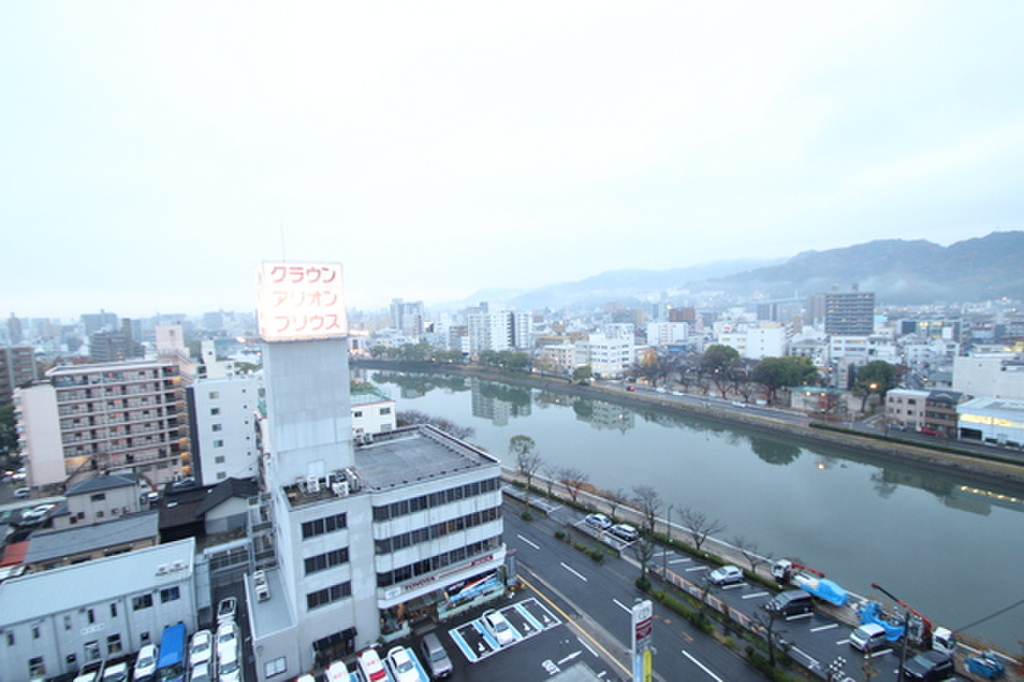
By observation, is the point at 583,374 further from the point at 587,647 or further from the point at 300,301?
the point at 300,301

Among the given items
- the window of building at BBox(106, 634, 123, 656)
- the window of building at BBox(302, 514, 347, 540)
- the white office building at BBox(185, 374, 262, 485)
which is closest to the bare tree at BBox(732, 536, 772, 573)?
the window of building at BBox(302, 514, 347, 540)

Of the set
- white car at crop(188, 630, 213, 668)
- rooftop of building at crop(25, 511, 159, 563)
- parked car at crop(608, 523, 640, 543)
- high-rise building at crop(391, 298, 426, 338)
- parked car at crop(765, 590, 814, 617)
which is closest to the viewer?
white car at crop(188, 630, 213, 668)

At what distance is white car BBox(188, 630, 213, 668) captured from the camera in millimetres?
7695

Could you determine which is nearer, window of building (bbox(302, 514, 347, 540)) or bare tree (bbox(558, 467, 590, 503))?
window of building (bbox(302, 514, 347, 540))

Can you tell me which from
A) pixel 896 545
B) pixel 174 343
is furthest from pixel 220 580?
pixel 174 343

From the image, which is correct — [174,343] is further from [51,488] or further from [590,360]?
[590,360]

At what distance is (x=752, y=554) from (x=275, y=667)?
9.88 meters

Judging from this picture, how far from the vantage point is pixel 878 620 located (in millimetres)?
8211

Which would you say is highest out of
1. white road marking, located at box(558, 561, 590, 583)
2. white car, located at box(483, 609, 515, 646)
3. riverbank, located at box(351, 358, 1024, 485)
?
white car, located at box(483, 609, 515, 646)

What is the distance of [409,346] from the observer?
2037 inches

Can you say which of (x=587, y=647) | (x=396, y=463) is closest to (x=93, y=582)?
(x=396, y=463)

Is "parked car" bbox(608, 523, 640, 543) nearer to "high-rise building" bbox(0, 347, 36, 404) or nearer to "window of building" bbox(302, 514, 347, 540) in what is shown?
"window of building" bbox(302, 514, 347, 540)

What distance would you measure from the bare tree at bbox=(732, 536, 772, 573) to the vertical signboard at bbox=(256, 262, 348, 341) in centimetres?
982

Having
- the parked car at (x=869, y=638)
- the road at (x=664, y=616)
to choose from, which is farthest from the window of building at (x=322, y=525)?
the parked car at (x=869, y=638)
